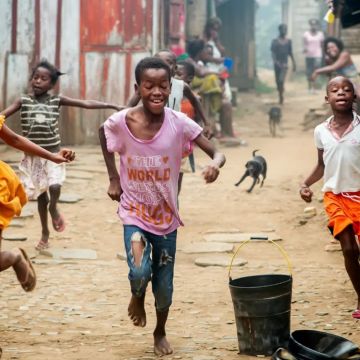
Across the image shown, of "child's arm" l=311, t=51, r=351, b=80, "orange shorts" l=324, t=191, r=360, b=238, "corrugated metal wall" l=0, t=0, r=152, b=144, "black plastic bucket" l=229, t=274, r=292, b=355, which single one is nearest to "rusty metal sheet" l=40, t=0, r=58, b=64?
"corrugated metal wall" l=0, t=0, r=152, b=144

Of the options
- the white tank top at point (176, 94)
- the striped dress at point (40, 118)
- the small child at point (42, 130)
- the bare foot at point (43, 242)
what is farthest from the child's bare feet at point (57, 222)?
the white tank top at point (176, 94)

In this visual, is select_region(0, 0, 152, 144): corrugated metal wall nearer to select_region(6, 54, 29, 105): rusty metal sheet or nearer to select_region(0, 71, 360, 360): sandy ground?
select_region(6, 54, 29, 105): rusty metal sheet

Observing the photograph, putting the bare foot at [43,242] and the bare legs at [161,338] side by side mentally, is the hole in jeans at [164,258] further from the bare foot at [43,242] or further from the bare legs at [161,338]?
the bare foot at [43,242]

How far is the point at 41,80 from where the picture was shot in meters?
8.67

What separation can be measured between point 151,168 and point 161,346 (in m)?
1.05

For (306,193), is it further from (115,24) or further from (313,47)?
(313,47)

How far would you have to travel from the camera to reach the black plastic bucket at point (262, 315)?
5508 mm

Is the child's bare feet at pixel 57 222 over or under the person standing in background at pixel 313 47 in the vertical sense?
under

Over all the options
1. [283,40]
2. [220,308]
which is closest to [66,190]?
[220,308]

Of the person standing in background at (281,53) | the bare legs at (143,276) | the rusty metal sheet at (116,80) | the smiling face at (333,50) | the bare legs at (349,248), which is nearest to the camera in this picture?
the bare legs at (143,276)

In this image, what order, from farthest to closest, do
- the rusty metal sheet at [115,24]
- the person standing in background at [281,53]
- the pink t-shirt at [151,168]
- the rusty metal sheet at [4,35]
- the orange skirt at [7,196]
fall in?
the person standing in background at [281,53] < the rusty metal sheet at [115,24] < the rusty metal sheet at [4,35] < the pink t-shirt at [151,168] < the orange skirt at [7,196]

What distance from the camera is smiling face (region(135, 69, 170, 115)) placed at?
18.1 feet

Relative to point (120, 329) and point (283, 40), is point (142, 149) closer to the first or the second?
point (120, 329)

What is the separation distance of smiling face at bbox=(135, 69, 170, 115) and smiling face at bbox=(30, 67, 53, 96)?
3276 millimetres
